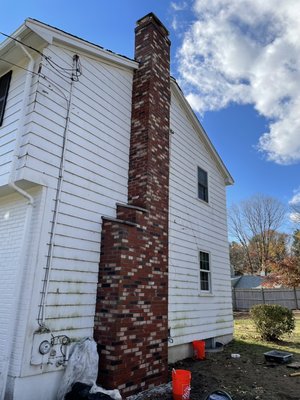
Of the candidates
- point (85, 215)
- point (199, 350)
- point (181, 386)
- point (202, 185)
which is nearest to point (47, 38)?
point (85, 215)

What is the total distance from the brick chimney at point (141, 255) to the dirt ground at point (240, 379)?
2.35 feet

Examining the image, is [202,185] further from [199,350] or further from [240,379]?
[240,379]

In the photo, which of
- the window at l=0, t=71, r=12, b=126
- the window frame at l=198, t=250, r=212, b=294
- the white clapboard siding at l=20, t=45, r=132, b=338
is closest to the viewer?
the white clapboard siding at l=20, t=45, r=132, b=338

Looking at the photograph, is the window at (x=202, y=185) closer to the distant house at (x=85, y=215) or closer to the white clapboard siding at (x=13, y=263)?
the distant house at (x=85, y=215)

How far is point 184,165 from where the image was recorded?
9.70 metres

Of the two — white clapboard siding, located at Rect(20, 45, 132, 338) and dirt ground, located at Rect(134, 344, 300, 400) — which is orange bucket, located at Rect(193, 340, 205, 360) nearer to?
dirt ground, located at Rect(134, 344, 300, 400)

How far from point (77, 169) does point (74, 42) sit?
8.58ft

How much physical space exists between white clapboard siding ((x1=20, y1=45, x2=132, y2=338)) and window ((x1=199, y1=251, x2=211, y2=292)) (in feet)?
13.5

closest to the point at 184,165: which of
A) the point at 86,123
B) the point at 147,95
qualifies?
the point at 147,95

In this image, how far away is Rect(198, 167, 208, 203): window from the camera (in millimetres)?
10648

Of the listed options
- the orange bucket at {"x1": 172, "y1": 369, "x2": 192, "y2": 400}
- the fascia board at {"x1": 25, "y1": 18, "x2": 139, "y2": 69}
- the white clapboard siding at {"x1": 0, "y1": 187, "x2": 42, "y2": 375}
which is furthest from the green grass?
the fascia board at {"x1": 25, "y1": 18, "x2": 139, "y2": 69}

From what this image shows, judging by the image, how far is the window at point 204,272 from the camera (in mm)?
9660

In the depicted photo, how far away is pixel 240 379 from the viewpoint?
21.7ft

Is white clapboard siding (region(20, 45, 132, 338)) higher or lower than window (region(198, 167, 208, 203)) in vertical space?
lower
